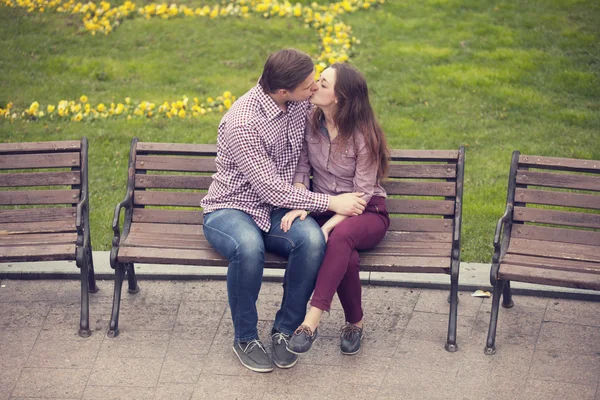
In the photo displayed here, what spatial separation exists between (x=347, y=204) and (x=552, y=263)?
3.79 feet

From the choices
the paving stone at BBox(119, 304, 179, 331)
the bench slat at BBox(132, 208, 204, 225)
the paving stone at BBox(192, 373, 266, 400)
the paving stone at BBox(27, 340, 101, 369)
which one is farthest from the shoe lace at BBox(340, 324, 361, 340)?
the paving stone at BBox(27, 340, 101, 369)

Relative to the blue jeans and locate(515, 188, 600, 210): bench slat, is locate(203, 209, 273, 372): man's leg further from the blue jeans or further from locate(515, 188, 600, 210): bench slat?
locate(515, 188, 600, 210): bench slat

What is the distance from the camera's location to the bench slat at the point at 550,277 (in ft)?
14.6

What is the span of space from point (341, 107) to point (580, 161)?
146 centimetres

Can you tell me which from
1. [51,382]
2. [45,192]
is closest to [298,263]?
[51,382]

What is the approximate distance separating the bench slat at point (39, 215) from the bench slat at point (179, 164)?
20.1 inches

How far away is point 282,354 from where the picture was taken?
458 cm

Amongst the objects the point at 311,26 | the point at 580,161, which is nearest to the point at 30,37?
the point at 311,26

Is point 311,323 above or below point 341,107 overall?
below

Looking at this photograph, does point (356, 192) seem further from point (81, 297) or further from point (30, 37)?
point (30, 37)

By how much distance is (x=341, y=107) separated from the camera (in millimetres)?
4719

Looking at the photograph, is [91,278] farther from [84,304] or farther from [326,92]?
[326,92]

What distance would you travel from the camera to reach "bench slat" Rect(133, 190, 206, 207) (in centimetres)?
525

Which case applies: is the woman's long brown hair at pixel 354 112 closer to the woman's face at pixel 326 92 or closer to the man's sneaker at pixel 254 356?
the woman's face at pixel 326 92
